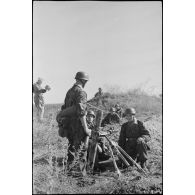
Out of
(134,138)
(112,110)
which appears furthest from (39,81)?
(134,138)

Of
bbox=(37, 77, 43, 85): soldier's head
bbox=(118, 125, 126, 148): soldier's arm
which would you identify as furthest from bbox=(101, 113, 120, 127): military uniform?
bbox=(37, 77, 43, 85): soldier's head

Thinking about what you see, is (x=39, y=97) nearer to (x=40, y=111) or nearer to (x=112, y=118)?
(x=40, y=111)

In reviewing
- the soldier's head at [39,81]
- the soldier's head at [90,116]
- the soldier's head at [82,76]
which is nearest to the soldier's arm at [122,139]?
the soldier's head at [90,116]

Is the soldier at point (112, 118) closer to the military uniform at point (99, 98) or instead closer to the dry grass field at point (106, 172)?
the dry grass field at point (106, 172)

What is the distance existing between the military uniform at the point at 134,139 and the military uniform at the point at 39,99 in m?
1.49

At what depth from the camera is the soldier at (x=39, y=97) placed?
342 inches

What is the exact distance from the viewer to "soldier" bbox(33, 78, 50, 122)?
8.70m
